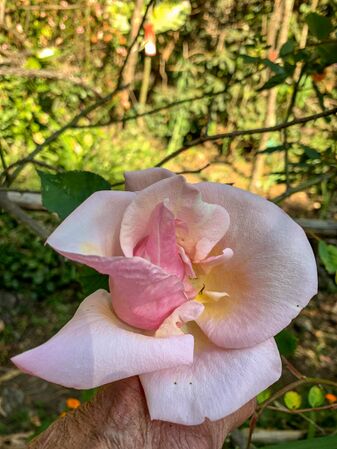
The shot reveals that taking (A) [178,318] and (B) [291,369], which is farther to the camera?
(B) [291,369]

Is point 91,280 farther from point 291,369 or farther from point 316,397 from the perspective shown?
point 316,397

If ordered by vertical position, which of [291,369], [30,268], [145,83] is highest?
[145,83]

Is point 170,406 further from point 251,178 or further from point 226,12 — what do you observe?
point 226,12

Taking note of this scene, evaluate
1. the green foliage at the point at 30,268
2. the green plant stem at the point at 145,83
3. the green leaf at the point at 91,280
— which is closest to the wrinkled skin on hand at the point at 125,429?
the green leaf at the point at 91,280

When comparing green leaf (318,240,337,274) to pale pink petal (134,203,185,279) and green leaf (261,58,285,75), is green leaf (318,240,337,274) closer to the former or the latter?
green leaf (261,58,285,75)

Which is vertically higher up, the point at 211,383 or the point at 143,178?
the point at 143,178

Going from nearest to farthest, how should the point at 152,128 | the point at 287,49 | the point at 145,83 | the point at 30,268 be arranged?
the point at 287,49
the point at 30,268
the point at 145,83
the point at 152,128

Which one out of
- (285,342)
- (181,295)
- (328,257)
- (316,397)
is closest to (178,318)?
(181,295)

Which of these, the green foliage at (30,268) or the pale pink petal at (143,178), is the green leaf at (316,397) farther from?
the green foliage at (30,268)

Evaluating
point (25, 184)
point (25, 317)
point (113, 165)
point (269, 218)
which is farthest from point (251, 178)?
point (269, 218)
